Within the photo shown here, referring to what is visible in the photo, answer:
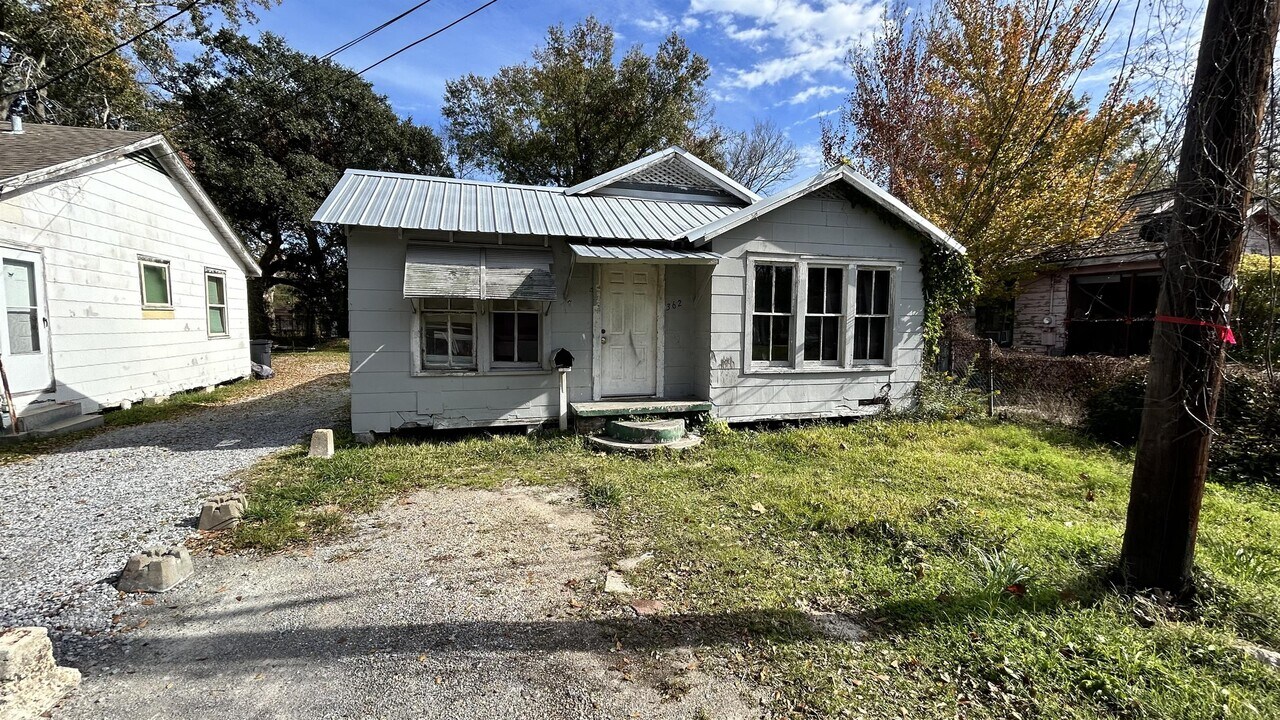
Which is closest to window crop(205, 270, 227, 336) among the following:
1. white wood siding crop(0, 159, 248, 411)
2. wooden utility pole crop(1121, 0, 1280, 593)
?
white wood siding crop(0, 159, 248, 411)

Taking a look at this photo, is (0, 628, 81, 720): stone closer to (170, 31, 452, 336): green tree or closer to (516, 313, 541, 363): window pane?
(516, 313, 541, 363): window pane

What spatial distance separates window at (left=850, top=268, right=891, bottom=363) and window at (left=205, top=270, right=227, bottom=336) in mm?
13592

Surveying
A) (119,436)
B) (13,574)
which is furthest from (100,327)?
(13,574)

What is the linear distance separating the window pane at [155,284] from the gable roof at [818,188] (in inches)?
398

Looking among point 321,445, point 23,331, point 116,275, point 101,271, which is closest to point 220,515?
point 321,445

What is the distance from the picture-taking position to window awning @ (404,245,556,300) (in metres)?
6.36

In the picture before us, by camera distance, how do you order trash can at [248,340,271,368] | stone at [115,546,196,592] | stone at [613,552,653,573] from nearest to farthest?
stone at [115,546,196,592], stone at [613,552,653,573], trash can at [248,340,271,368]

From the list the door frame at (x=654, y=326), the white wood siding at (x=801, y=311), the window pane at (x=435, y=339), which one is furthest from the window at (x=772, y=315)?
the window pane at (x=435, y=339)

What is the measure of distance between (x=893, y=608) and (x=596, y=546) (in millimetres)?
2092

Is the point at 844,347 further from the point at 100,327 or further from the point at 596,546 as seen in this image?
the point at 100,327

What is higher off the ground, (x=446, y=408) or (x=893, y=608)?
(x=446, y=408)

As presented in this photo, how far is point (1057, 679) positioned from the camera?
8.45 feet

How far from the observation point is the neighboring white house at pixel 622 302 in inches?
266

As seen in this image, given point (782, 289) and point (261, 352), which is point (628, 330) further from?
point (261, 352)
